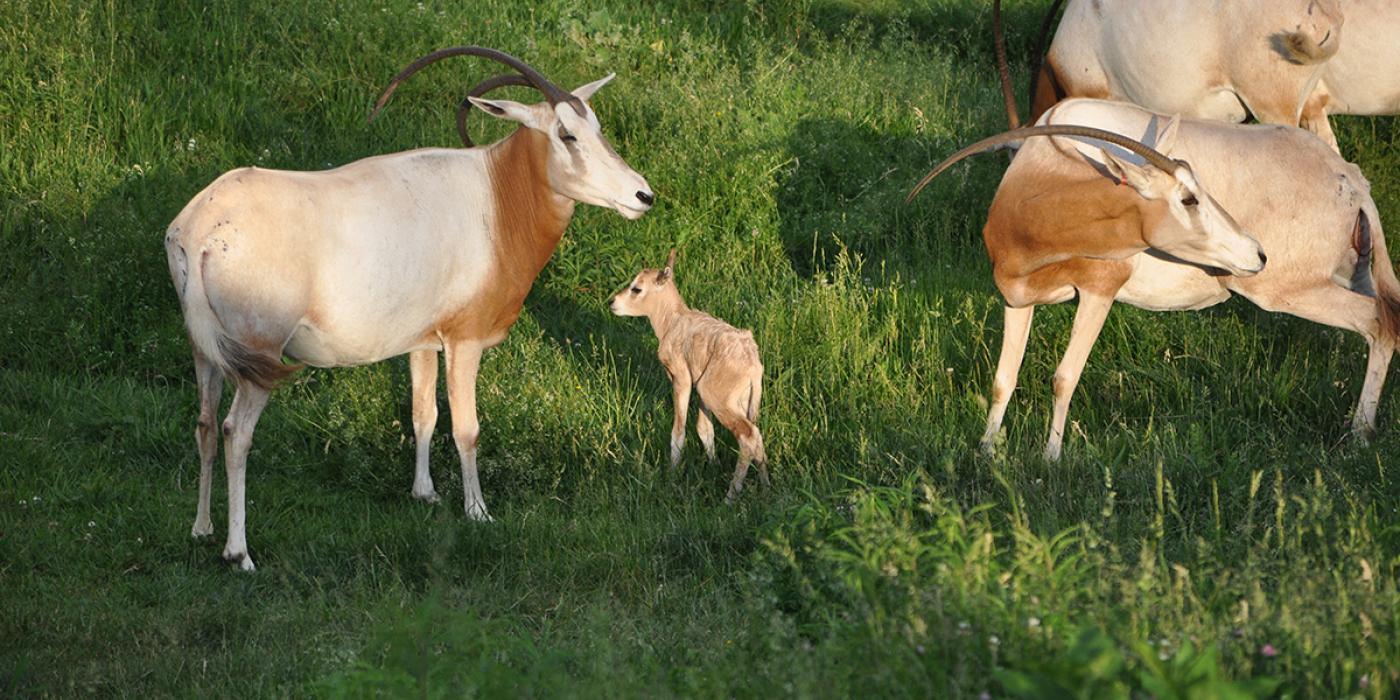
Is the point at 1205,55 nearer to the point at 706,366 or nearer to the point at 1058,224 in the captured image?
the point at 1058,224

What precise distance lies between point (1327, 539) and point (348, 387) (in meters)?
4.86

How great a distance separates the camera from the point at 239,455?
670cm

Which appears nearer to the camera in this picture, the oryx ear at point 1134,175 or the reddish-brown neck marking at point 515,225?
the oryx ear at point 1134,175

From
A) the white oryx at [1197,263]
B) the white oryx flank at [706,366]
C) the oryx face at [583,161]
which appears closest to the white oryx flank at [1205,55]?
the white oryx at [1197,263]

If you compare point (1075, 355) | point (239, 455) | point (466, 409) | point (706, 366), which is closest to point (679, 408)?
point (706, 366)

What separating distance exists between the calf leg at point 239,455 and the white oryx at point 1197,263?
11.0 ft

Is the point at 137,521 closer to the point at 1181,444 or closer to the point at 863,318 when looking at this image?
the point at 863,318

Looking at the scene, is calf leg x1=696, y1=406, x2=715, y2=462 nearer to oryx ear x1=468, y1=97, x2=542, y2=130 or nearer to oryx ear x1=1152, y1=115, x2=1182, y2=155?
oryx ear x1=468, y1=97, x2=542, y2=130

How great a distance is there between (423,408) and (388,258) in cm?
111

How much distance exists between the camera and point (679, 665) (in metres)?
4.74

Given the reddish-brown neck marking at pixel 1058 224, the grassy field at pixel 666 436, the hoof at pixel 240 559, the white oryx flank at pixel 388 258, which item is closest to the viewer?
the grassy field at pixel 666 436

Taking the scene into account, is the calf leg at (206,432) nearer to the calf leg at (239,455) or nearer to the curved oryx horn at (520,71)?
the calf leg at (239,455)

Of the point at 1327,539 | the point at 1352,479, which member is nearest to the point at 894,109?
the point at 1352,479

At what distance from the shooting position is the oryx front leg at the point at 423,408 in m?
7.66
